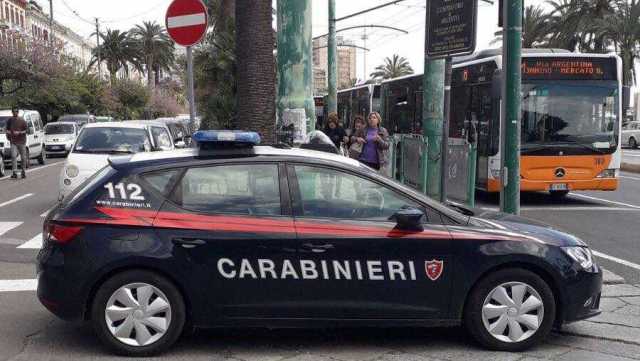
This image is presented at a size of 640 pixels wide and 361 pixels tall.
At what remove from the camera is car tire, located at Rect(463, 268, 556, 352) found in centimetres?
491

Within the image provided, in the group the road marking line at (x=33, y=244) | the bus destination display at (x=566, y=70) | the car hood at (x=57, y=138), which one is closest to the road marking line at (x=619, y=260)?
the bus destination display at (x=566, y=70)

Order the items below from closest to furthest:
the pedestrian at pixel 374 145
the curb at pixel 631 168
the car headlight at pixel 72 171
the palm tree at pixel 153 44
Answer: the car headlight at pixel 72 171 → the pedestrian at pixel 374 145 → the curb at pixel 631 168 → the palm tree at pixel 153 44

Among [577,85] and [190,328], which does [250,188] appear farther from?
[577,85]

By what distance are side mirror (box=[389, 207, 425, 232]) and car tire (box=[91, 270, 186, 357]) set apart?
1.60 metres

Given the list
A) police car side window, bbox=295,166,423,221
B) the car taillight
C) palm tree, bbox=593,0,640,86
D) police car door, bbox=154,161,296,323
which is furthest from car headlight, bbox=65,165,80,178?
palm tree, bbox=593,0,640,86

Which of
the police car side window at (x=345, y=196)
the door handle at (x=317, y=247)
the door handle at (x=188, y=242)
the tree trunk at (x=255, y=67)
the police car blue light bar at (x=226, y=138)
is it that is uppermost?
the tree trunk at (x=255, y=67)

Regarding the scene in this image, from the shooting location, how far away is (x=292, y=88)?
10.3m

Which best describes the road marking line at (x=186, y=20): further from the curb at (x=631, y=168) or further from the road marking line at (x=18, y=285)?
the curb at (x=631, y=168)

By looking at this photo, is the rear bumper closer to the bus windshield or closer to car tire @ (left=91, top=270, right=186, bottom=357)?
the bus windshield

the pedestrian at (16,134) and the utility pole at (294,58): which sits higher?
the utility pole at (294,58)

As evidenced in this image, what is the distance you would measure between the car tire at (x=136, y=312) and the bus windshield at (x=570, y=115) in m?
10.1

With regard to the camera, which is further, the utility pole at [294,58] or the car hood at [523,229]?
the utility pole at [294,58]

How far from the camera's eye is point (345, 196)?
497 centimetres

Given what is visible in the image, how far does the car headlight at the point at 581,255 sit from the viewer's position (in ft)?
16.5
